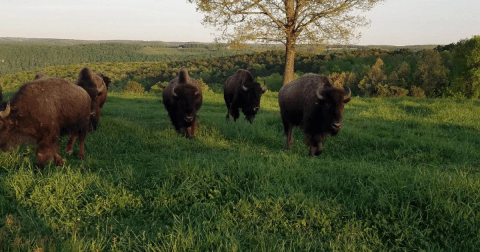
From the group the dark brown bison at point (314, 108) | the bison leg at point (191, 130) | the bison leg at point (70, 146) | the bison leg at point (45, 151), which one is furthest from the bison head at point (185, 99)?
the bison leg at point (45, 151)

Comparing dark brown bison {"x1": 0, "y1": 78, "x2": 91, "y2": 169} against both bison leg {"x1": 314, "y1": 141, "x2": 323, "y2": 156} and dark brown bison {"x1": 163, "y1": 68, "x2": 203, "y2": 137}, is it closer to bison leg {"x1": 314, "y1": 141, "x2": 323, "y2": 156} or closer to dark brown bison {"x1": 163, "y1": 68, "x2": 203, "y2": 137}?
dark brown bison {"x1": 163, "y1": 68, "x2": 203, "y2": 137}

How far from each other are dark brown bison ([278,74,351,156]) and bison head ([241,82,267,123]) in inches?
120

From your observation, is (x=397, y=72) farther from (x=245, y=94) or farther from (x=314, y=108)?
(x=314, y=108)

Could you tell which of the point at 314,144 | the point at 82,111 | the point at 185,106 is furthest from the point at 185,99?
the point at 314,144

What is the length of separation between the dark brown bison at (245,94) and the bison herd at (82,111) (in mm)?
2572

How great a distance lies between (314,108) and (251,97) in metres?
4.94

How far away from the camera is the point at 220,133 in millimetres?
9477

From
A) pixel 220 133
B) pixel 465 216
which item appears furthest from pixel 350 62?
pixel 465 216

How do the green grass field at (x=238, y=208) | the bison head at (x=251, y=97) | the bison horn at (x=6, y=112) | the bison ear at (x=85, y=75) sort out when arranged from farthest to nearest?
the bison head at (x=251, y=97)
the bison ear at (x=85, y=75)
the bison horn at (x=6, y=112)
the green grass field at (x=238, y=208)

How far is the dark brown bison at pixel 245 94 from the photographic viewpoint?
12097mm

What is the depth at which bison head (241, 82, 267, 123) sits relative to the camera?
12055mm

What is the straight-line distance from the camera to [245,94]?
1230 cm

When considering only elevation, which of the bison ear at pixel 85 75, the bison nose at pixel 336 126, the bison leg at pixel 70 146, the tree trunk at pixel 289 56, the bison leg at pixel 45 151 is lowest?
the bison leg at pixel 70 146

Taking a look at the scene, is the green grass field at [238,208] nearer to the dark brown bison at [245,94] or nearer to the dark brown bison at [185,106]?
the dark brown bison at [185,106]
